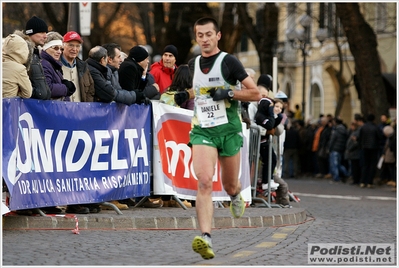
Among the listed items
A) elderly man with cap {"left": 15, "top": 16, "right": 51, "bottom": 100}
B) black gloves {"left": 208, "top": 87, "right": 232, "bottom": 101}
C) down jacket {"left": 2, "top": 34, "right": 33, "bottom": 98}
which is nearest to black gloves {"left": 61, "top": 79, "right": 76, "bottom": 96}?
elderly man with cap {"left": 15, "top": 16, "right": 51, "bottom": 100}

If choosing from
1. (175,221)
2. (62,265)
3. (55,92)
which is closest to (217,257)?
(62,265)

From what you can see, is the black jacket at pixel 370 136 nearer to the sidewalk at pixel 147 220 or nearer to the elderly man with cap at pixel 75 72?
the sidewalk at pixel 147 220

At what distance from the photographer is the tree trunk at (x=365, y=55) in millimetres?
27828

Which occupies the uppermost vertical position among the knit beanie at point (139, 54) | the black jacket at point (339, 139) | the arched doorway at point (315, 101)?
the knit beanie at point (139, 54)

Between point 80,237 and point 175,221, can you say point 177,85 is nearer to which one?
point 175,221

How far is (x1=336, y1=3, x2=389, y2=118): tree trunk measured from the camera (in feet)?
91.3

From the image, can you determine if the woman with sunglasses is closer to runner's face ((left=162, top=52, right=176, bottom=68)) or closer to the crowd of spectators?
runner's face ((left=162, top=52, right=176, bottom=68))

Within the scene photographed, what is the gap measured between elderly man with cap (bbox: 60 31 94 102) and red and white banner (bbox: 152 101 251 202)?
114 centimetres

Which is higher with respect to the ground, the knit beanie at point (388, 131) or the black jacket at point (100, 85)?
the black jacket at point (100, 85)

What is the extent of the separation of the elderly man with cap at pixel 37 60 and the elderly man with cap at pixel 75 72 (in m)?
0.54

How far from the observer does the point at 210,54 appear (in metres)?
9.02

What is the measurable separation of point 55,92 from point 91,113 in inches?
23.3

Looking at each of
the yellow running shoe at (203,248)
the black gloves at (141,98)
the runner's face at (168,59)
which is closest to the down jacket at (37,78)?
the black gloves at (141,98)

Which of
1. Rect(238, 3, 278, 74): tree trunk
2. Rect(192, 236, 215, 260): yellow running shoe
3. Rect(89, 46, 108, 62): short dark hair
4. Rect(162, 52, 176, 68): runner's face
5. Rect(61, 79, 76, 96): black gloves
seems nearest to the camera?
Rect(192, 236, 215, 260): yellow running shoe
